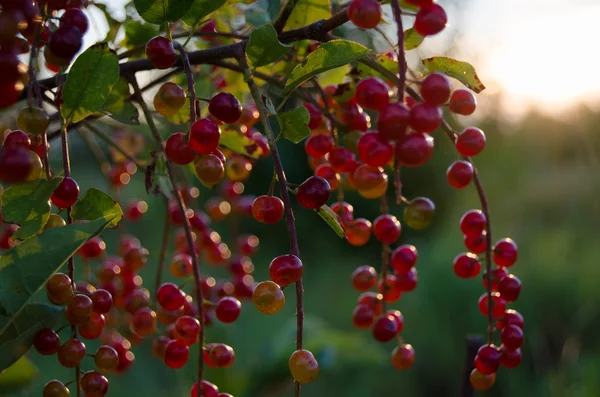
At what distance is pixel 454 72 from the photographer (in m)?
0.38

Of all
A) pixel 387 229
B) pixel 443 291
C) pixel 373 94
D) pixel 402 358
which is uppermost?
pixel 373 94

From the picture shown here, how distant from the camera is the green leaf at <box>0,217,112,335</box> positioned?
29 cm

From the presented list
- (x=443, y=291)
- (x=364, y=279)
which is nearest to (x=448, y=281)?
(x=443, y=291)

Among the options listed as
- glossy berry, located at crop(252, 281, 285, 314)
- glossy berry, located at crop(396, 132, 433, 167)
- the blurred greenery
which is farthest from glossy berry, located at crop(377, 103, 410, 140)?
the blurred greenery

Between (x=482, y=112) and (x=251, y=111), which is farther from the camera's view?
(x=482, y=112)

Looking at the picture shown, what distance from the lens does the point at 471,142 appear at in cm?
35

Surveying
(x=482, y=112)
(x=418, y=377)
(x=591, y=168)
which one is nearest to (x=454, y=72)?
(x=418, y=377)

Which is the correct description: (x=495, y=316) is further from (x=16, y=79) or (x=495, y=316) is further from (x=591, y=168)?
(x=591, y=168)

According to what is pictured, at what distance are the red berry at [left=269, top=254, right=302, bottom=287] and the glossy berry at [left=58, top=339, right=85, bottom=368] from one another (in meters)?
0.11

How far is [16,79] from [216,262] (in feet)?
1.51

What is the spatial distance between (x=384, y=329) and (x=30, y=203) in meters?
0.26

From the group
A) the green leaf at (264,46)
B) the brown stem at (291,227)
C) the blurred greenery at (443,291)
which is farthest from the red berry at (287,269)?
the blurred greenery at (443,291)

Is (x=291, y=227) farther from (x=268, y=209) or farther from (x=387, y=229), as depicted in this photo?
(x=387, y=229)

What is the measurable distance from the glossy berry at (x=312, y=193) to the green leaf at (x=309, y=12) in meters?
0.17
